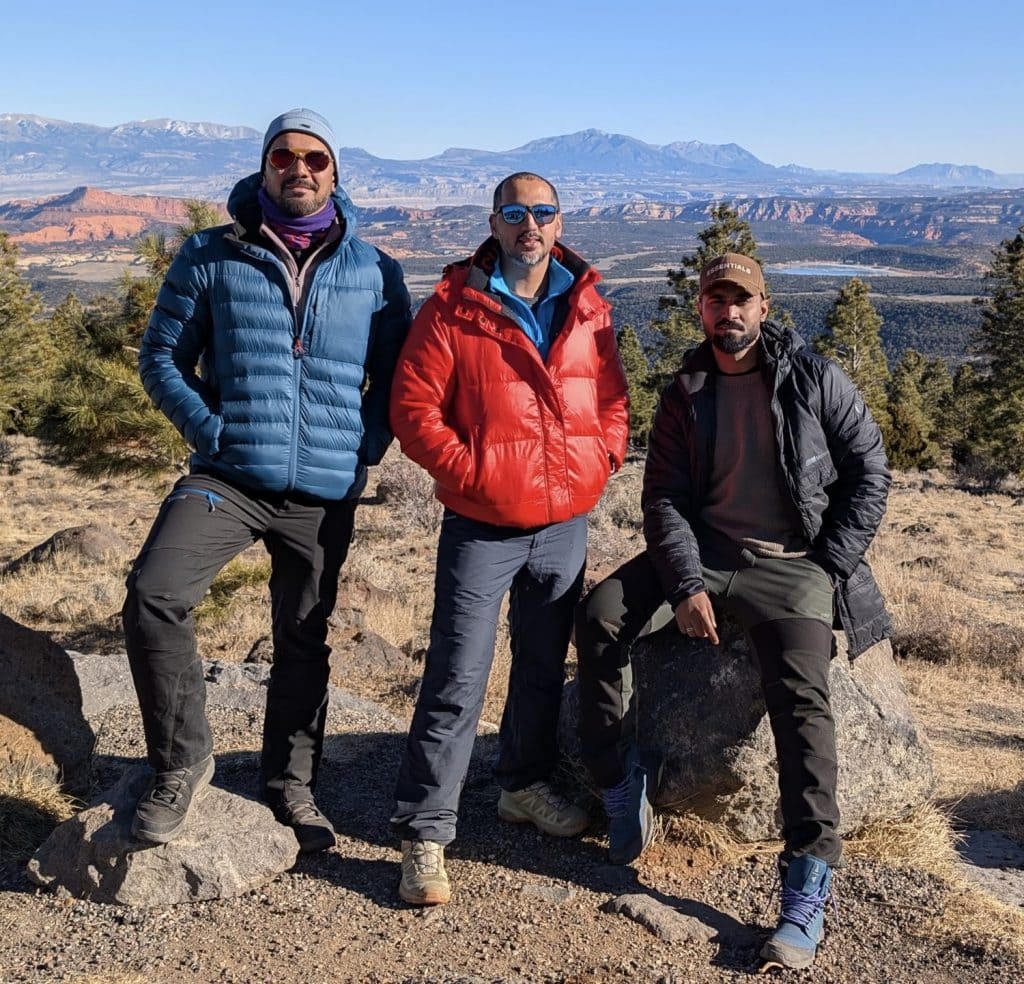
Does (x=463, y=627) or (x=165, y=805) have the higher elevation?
(x=463, y=627)

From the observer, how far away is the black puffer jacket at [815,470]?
3.71 m

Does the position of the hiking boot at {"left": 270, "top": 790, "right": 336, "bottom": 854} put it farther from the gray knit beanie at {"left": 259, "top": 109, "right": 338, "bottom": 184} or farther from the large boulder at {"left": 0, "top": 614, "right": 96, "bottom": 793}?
the gray knit beanie at {"left": 259, "top": 109, "right": 338, "bottom": 184}

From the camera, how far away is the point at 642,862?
3.92m

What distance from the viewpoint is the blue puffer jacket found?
142 inches

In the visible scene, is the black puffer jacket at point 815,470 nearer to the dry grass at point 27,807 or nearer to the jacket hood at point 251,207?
the jacket hood at point 251,207

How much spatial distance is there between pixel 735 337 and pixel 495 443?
3.14 feet

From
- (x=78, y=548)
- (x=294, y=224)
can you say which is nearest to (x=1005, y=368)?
(x=78, y=548)

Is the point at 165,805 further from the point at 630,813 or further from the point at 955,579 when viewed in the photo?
the point at 955,579

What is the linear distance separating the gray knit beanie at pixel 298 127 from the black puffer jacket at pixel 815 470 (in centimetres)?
155

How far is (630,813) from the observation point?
12.6ft

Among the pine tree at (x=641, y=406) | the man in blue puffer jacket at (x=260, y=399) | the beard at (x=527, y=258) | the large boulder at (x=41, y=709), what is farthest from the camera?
the pine tree at (x=641, y=406)

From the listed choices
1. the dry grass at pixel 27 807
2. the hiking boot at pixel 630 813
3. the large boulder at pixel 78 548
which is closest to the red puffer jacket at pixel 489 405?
the hiking boot at pixel 630 813

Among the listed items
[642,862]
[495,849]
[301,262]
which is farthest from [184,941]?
[301,262]

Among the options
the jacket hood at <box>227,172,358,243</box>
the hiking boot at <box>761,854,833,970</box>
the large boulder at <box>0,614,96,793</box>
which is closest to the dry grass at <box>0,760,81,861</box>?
the large boulder at <box>0,614,96,793</box>
